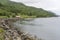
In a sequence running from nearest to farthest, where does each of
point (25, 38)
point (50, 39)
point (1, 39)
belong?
point (1, 39) → point (25, 38) → point (50, 39)

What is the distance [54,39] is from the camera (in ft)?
122

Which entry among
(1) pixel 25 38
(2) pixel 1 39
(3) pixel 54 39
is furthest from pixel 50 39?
(2) pixel 1 39

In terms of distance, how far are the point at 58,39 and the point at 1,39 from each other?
58.6 ft

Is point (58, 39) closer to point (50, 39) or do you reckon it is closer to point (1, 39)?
point (50, 39)

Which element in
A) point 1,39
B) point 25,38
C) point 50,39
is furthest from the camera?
point 50,39


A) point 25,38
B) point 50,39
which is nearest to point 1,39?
point 25,38

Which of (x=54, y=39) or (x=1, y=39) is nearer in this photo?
(x=1, y=39)

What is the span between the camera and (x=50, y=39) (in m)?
36.6

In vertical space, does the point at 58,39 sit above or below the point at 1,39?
below

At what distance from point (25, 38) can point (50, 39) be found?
8732mm

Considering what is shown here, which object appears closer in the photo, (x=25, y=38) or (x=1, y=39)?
(x=1, y=39)

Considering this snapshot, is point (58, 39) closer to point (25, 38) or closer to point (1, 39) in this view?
point (25, 38)

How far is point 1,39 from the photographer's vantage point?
2098cm

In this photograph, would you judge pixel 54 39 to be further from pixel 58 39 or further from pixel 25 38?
pixel 25 38
